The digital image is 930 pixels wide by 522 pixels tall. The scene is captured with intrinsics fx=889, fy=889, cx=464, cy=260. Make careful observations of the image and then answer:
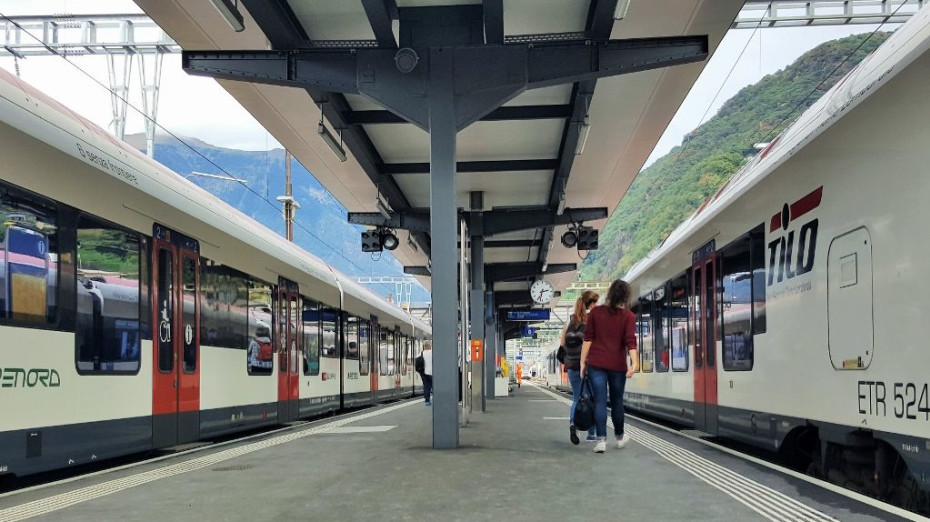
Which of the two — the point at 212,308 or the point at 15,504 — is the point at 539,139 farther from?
the point at 15,504

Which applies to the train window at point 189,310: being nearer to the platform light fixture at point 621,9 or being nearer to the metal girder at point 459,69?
the metal girder at point 459,69

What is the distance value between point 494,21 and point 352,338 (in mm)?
11798

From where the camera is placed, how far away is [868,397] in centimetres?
555

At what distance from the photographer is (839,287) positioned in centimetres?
614

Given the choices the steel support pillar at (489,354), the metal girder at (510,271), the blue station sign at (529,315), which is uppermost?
the metal girder at (510,271)

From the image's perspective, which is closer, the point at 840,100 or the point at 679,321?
the point at 840,100

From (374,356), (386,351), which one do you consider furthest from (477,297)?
(386,351)

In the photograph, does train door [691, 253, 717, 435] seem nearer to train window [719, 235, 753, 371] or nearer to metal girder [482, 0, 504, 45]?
train window [719, 235, 753, 371]

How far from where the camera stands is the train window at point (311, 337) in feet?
51.2

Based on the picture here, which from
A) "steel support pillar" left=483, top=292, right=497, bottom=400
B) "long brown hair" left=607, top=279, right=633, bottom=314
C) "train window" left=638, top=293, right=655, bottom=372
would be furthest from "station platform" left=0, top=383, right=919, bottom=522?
"steel support pillar" left=483, top=292, right=497, bottom=400

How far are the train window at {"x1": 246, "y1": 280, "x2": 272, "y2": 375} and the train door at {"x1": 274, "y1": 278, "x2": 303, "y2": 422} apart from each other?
1.25 ft

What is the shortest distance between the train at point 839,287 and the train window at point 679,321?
5.69 ft

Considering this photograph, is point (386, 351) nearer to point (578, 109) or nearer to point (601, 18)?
point (578, 109)

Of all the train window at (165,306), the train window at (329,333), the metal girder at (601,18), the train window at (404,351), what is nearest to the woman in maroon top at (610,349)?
the metal girder at (601,18)
